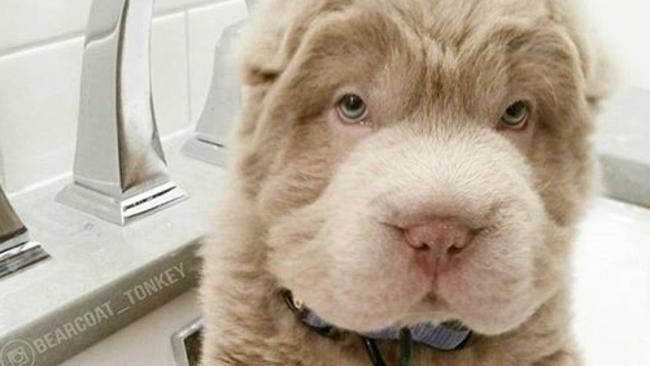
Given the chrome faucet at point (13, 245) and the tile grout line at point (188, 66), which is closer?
the chrome faucet at point (13, 245)

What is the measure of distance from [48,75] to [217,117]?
5.9 inches

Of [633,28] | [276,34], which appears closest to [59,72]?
[276,34]

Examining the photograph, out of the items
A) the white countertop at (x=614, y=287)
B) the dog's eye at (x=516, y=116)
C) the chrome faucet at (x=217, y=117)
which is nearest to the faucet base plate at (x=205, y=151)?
the chrome faucet at (x=217, y=117)

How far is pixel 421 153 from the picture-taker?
1.40 ft

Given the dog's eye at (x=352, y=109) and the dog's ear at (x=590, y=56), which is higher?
the dog's ear at (x=590, y=56)

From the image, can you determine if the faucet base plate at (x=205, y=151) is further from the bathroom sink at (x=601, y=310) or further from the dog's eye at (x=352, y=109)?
the dog's eye at (x=352, y=109)

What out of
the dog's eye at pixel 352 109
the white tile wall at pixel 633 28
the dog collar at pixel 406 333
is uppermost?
the white tile wall at pixel 633 28

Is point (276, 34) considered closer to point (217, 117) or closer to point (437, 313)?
point (437, 313)

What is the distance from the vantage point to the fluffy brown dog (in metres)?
0.41

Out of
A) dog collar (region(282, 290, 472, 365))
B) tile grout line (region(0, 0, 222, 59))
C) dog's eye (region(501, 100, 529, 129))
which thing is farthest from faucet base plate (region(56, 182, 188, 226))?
dog's eye (region(501, 100, 529, 129))

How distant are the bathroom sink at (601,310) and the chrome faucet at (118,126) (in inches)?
3.5

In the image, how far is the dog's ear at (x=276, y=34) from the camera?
1.46ft

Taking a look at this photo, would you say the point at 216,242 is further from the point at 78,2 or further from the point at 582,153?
the point at 78,2

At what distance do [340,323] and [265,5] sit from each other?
0.17 meters
